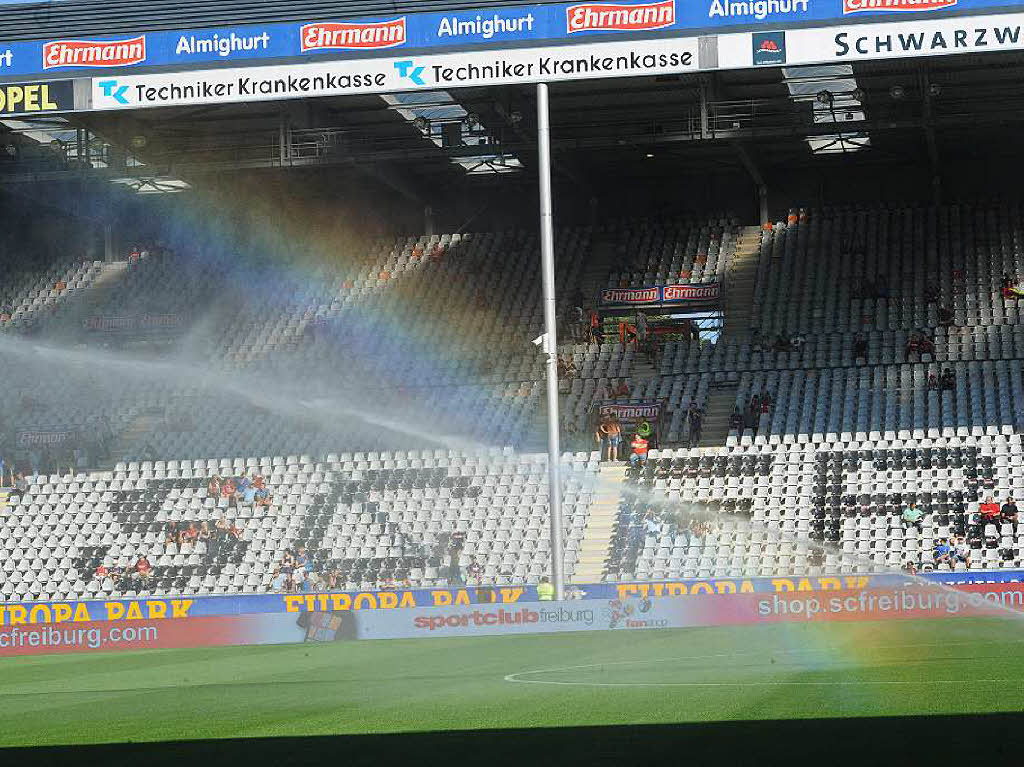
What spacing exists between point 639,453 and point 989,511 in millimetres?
8084

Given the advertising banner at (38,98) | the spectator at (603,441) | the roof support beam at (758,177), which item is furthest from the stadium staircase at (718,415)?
the advertising banner at (38,98)

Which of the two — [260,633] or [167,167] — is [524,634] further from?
[167,167]

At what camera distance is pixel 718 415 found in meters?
38.0

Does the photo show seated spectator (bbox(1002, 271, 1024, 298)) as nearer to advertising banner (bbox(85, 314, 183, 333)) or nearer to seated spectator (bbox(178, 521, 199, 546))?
seated spectator (bbox(178, 521, 199, 546))

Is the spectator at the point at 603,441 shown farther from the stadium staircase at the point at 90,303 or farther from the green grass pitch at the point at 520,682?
the stadium staircase at the point at 90,303

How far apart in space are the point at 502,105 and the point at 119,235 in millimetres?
16658

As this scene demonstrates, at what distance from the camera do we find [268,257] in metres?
46.2

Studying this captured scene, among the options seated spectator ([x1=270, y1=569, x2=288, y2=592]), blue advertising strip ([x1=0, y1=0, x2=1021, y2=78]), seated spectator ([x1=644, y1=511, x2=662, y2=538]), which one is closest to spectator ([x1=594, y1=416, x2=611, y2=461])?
seated spectator ([x1=644, y1=511, x2=662, y2=538])

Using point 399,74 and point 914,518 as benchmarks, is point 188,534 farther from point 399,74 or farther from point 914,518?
point 914,518

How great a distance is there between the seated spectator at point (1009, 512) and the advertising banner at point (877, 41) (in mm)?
8817

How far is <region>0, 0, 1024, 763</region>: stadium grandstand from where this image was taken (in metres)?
28.3

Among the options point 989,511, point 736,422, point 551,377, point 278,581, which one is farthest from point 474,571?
point 989,511

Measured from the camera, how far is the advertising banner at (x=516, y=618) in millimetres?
27188

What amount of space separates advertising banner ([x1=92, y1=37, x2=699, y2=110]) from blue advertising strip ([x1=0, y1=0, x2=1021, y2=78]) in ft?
0.74
